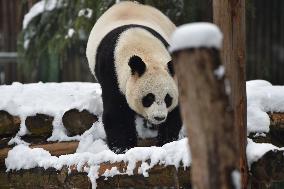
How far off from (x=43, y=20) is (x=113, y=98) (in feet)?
9.86

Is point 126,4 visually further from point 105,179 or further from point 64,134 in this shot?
point 105,179

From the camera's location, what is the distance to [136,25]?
16.3 feet

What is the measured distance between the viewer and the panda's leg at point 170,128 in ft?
14.8

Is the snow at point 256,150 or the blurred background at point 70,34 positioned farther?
the blurred background at point 70,34

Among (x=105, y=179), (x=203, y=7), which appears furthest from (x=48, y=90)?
(x=203, y=7)

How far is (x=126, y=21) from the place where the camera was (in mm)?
5133

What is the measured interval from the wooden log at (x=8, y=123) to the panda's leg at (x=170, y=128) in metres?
1.11

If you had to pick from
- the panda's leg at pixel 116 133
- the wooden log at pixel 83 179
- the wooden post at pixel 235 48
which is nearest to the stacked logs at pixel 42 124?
the panda's leg at pixel 116 133

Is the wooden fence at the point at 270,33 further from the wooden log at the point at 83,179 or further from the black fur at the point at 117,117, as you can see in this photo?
the wooden log at the point at 83,179

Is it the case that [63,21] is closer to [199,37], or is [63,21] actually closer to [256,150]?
[256,150]

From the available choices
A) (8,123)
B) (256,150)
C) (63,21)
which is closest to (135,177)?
(256,150)

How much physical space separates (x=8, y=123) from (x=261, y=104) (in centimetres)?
195

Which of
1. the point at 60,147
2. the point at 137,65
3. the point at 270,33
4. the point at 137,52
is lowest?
the point at 60,147

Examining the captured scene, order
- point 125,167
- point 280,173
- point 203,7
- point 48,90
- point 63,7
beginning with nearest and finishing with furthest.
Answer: point 280,173 → point 125,167 → point 48,90 → point 63,7 → point 203,7
